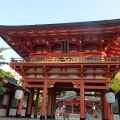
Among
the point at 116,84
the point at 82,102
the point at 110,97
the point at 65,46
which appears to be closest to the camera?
the point at 110,97

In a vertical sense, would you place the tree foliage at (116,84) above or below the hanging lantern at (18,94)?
above

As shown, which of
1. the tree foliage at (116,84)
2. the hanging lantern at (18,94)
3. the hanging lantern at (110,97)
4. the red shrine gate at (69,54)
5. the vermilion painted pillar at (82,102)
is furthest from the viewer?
the tree foliage at (116,84)

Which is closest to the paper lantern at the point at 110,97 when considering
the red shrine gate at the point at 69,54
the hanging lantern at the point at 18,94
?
the red shrine gate at the point at 69,54

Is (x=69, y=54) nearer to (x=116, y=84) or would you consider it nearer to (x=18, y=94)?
(x=116, y=84)

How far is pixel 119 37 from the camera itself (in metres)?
13.8

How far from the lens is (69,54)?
50.4ft

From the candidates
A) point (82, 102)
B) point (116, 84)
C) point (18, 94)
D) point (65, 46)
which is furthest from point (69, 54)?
point (18, 94)

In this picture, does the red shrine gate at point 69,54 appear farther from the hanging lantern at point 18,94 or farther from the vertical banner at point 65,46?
the hanging lantern at point 18,94

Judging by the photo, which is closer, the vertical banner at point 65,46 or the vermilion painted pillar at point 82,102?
the vermilion painted pillar at point 82,102

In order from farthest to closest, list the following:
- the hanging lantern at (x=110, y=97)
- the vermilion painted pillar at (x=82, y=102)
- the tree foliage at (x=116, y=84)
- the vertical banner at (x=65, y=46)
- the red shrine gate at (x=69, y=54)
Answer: the vertical banner at (x=65, y=46) → the tree foliage at (x=116, y=84) → the red shrine gate at (x=69, y=54) → the vermilion painted pillar at (x=82, y=102) → the hanging lantern at (x=110, y=97)

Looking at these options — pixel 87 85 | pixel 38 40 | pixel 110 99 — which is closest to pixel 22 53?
pixel 38 40

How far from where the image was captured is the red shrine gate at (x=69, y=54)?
1327 cm

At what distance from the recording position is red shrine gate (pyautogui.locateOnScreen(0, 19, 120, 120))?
43.5 feet

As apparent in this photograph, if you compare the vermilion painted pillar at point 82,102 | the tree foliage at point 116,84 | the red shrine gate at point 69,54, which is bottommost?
the vermilion painted pillar at point 82,102
